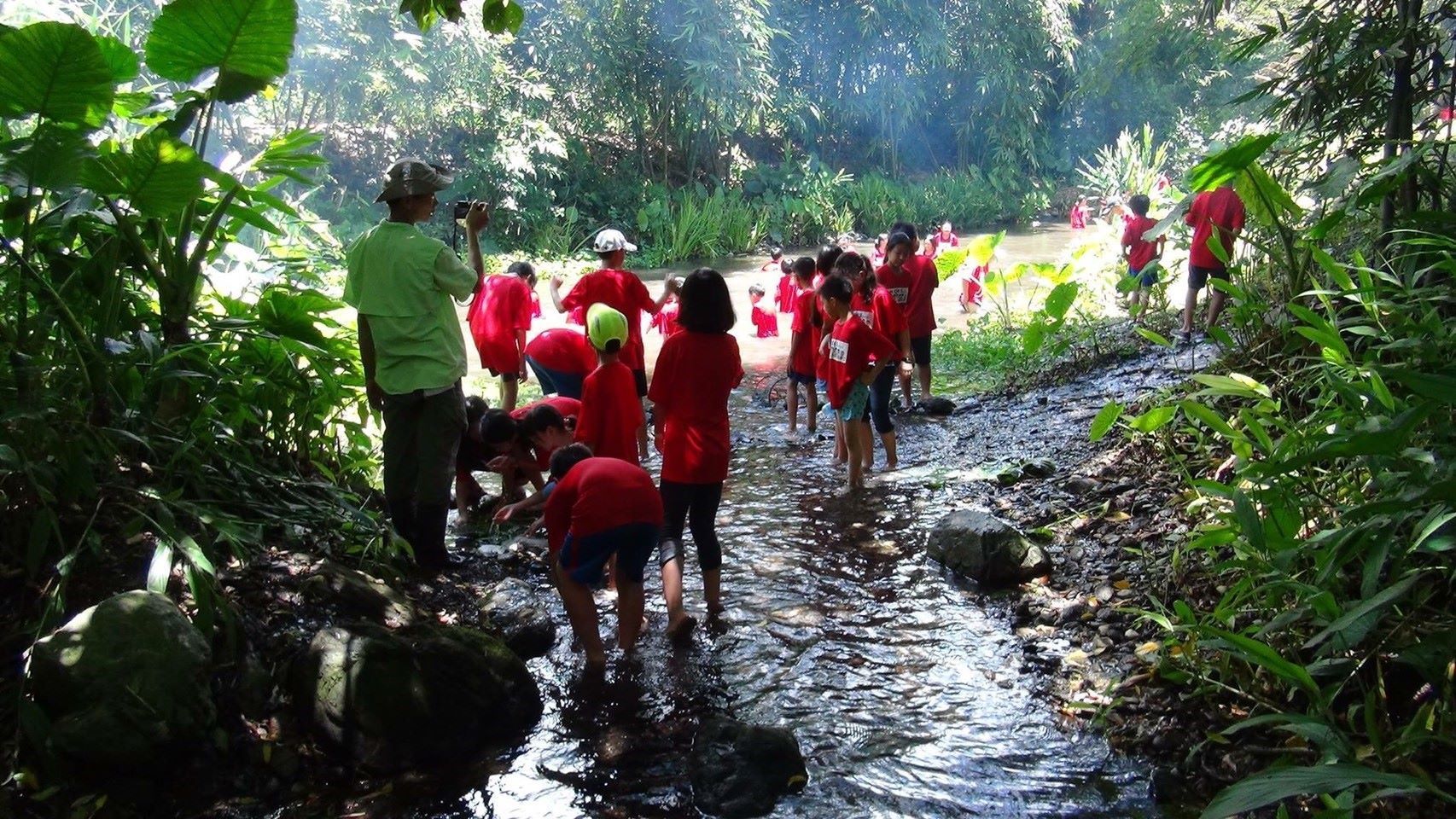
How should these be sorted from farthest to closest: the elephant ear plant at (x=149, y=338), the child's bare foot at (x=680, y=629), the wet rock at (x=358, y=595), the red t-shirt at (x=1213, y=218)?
the red t-shirt at (x=1213, y=218), the child's bare foot at (x=680, y=629), the wet rock at (x=358, y=595), the elephant ear plant at (x=149, y=338)

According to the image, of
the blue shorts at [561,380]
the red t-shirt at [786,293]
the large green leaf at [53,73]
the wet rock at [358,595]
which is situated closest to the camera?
the large green leaf at [53,73]

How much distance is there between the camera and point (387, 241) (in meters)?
4.75

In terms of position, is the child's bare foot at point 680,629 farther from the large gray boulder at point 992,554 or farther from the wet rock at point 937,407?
the wet rock at point 937,407

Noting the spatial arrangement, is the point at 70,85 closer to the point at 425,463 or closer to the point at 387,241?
the point at 387,241

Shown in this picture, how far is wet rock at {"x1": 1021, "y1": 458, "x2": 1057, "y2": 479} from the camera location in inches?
Result: 263

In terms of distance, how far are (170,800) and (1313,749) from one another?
3415mm

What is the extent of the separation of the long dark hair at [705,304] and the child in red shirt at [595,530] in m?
0.75

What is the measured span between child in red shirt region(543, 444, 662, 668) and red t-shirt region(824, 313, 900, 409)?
8.33ft

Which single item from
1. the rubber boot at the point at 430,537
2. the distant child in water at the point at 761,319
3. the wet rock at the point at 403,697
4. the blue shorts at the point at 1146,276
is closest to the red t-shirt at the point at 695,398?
the rubber boot at the point at 430,537

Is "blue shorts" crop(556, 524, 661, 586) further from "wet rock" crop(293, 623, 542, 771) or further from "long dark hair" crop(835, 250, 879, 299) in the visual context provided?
"long dark hair" crop(835, 250, 879, 299)

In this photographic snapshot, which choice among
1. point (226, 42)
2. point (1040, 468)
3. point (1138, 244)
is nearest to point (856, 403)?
point (1040, 468)

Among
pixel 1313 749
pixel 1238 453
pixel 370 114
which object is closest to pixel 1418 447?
pixel 1238 453

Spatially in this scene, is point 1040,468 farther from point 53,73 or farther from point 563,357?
point 53,73

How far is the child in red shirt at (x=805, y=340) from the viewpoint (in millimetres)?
7973
